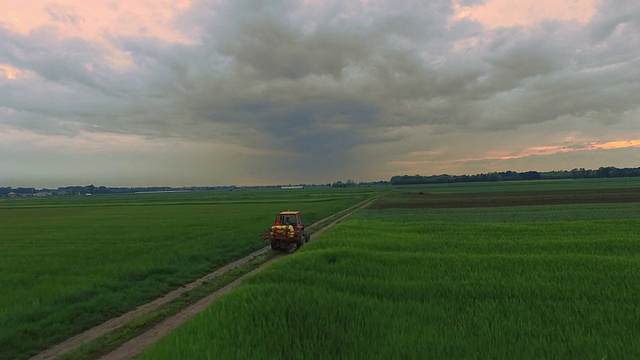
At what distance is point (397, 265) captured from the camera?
11.9 metres

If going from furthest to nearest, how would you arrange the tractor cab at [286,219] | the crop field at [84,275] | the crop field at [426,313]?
the tractor cab at [286,219], the crop field at [84,275], the crop field at [426,313]

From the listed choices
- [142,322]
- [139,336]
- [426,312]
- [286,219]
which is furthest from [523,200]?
[139,336]

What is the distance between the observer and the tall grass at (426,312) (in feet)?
18.1

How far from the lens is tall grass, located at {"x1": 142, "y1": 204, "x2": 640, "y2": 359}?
18.1 ft

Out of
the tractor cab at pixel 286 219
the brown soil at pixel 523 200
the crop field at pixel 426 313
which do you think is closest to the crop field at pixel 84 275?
the tractor cab at pixel 286 219

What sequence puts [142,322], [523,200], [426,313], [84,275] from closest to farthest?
[426,313] → [142,322] → [84,275] → [523,200]

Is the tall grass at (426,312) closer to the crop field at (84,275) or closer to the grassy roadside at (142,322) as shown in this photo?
the grassy roadside at (142,322)

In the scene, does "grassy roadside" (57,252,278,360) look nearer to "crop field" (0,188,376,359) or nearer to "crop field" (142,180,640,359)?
"crop field" (0,188,376,359)

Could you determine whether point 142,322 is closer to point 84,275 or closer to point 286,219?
point 84,275

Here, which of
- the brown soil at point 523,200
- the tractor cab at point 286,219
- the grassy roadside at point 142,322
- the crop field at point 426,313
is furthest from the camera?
the brown soil at point 523,200

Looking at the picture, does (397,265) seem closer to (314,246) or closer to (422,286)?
(422,286)

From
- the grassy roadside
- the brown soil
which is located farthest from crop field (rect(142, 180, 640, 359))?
the brown soil

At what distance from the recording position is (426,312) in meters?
7.20

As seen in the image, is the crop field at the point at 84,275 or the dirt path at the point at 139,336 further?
the crop field at the point at 84,275
